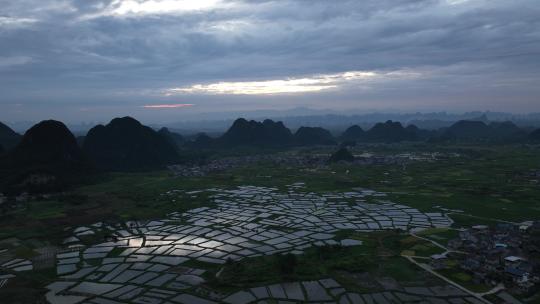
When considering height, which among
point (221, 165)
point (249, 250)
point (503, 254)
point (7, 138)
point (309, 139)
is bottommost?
point (249, 250)

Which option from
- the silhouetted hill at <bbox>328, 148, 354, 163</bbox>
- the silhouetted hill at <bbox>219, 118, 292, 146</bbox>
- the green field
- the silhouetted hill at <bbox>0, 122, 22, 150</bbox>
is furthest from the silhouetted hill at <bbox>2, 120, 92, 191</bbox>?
the silhouetted hill at <bbox>219, 118, 292, 146</bbox>

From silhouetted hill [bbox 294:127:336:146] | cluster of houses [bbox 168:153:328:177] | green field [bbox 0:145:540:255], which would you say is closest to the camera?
green field [bbox 0:145:540:255]

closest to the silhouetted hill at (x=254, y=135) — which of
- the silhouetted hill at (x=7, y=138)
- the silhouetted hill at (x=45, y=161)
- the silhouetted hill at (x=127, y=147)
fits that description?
the silhouetted hill at (x=127, y=147)

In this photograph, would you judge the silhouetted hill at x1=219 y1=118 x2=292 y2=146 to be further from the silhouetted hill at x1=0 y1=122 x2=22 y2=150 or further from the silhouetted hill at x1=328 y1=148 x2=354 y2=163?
the silhouetted hill at x1=0 y1=122 x2=22 y2=150

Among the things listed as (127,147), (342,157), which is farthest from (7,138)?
(342,157)

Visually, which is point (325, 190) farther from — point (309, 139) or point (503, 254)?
point (309, 139)

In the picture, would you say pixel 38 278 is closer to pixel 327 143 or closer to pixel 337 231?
pixel 337 231
